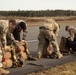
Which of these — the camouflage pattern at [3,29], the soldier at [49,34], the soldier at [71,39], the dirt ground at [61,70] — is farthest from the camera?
the soldier at [71,39]

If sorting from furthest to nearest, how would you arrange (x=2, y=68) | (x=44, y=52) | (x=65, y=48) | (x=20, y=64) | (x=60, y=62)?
(x=65, y=48) < (x=44, y=52) < (x=60, y=62) < (x=20, y=64) < (x=2, y=68)

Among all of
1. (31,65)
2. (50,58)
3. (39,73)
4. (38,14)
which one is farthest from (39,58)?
(38,14)

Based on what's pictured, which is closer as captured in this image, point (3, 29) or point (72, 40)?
point (3, 29)

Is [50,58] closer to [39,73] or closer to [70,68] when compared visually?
[70,68]

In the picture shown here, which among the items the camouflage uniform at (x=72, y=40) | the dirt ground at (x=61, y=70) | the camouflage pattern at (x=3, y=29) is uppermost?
the camouflage pattern at (x=3, y=29)

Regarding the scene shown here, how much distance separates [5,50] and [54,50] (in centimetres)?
246

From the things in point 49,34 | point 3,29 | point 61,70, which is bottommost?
point 61,70

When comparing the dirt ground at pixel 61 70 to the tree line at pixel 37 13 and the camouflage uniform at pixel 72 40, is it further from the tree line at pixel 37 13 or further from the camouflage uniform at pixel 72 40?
the tree line at pixel 37 13

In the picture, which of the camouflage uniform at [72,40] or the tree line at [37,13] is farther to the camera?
the tree line at [37,13]

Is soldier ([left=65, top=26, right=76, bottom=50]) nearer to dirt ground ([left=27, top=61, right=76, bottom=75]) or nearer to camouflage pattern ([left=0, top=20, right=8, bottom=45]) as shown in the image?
dirt ground ([left=27, top=61, right=76, bottom=75])

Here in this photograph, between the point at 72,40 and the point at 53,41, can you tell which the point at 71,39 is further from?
the point at 53,41

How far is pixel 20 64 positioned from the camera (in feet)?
31.6

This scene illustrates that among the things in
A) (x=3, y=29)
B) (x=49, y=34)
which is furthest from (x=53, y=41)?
(x=3, y=29)

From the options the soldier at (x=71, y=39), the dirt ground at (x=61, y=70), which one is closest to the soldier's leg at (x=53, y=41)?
the dirt ground at (x=61, y=70)
